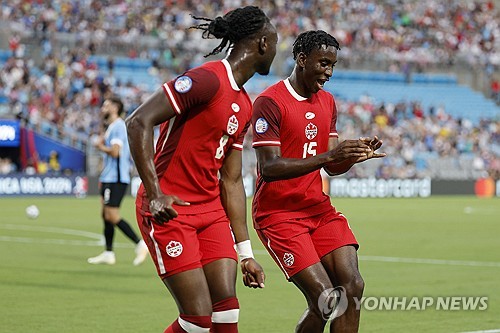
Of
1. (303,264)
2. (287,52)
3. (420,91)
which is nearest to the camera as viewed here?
(303,264)

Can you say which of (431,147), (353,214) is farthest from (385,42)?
(353,214)

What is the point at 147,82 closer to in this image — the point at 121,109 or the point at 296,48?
the point at 121,109

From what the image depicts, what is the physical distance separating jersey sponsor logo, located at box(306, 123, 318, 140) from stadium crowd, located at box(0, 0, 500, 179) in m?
28.1

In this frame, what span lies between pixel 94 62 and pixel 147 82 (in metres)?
2.23

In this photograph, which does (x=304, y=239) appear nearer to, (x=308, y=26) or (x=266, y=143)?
(x=266, y=143)

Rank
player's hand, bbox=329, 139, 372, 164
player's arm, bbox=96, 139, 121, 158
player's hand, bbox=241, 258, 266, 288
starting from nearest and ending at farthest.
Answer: player's hand, bbox=241, 258, 266, 288, player's hand, bbox=329, 139, 372, 164, player's arm, bbox=96, 139, 121, 158

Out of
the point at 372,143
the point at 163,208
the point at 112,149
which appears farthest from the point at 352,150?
the point at 112,149

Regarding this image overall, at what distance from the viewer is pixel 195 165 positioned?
6199 millimetres

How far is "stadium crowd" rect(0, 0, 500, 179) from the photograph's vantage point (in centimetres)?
3628

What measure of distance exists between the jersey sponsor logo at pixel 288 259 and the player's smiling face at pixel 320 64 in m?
1.23

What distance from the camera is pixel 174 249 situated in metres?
6.07

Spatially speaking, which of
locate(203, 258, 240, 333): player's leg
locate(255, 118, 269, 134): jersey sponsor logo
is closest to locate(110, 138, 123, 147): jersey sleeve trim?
locate(255, 118, 269, 134): jersey sponsor logo

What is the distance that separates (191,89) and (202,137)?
357 millimetres

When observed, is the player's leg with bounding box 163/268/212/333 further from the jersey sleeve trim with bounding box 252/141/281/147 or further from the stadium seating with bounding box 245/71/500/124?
the stadium seating with bounding box 245/71/500/124
